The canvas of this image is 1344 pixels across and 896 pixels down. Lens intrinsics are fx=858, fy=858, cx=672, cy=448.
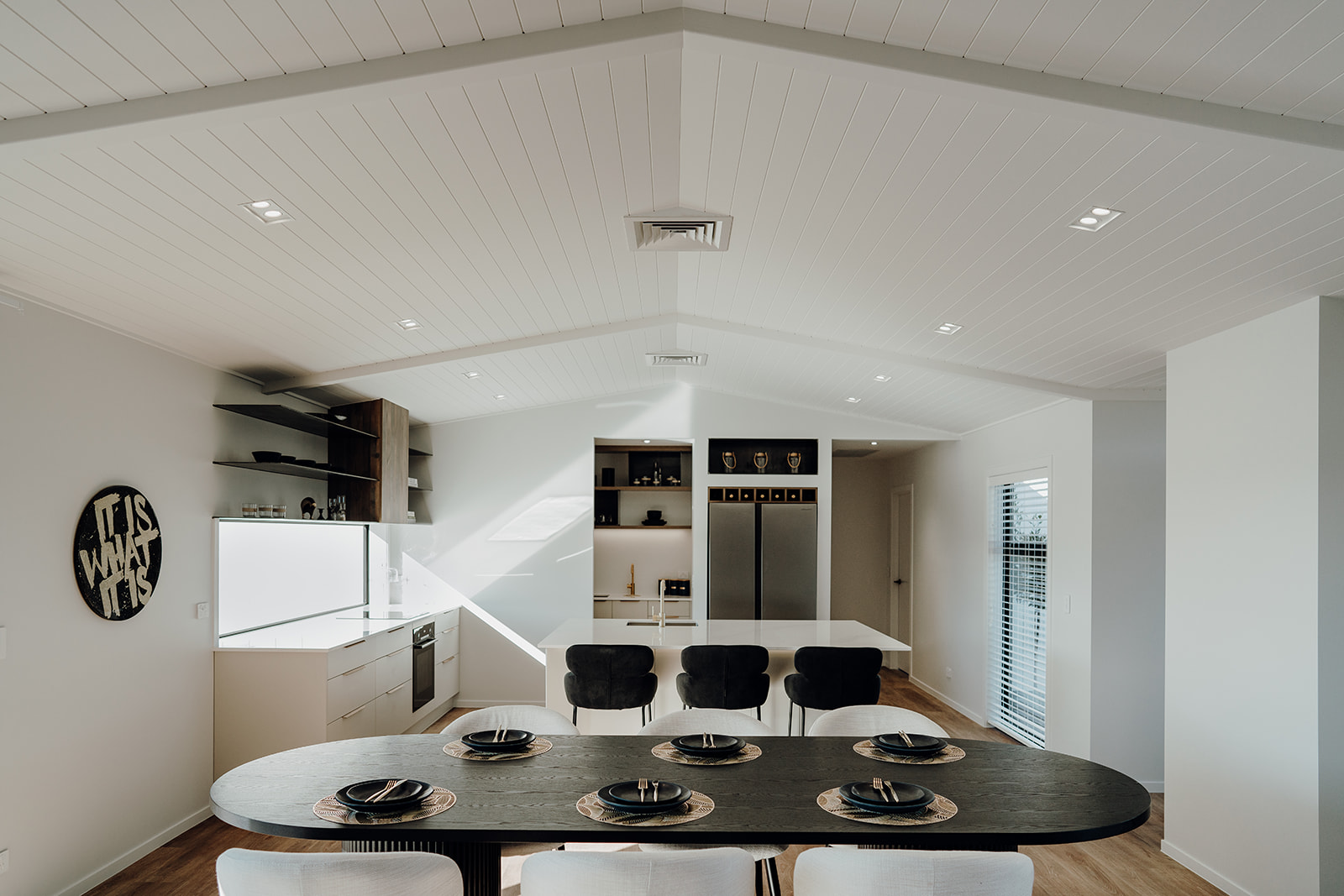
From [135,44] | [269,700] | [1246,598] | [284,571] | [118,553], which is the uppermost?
[135,44]

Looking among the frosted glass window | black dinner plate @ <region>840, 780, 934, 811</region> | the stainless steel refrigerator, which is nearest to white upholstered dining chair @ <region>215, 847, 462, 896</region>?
black dinner plate @ <region>840, 780, 934, 811</region>

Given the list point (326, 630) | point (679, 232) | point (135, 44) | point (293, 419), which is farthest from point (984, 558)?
point (135, 44)

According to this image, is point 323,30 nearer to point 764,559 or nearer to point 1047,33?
point 1047,33

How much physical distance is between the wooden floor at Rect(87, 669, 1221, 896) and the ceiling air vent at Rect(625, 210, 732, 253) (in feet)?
8.94

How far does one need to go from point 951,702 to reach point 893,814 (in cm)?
593

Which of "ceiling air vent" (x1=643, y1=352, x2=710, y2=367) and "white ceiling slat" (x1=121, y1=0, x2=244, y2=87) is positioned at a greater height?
"white ceiling slat" (x1=121, y1=0, x2=244, y2=87)

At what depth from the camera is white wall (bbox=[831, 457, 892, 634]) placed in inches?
380

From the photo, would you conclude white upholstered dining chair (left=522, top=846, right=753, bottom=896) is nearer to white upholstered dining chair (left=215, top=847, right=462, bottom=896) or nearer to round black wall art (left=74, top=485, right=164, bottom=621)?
white upholstered dining chair (left=215, top=847, right=462, bottom=896)

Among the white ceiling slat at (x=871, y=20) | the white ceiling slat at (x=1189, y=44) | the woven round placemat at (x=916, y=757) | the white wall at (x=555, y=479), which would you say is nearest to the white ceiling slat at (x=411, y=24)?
the white ceiling slat at (x=871, y=20)

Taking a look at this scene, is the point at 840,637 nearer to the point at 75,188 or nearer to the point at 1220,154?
the point at 1220,154

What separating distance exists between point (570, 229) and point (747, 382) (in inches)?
148

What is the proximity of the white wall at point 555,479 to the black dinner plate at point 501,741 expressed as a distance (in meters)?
4.68

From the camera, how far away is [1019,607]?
625 cm

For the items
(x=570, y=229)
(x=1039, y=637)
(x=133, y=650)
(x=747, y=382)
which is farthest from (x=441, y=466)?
(x=1039, y=637)
